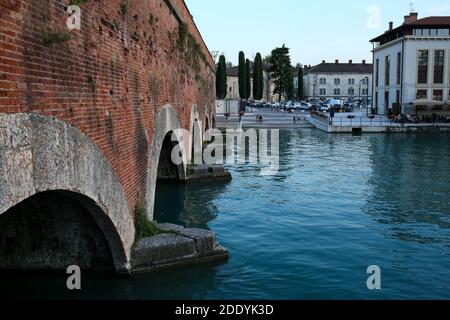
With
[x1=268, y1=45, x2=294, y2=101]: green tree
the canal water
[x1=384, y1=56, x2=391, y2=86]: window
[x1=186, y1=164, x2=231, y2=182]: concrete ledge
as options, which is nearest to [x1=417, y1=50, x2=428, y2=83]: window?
[x1=384, y1=56, x2=391, y2=86]: window

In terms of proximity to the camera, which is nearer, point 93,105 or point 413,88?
point 93,105

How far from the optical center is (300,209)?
16.7 m

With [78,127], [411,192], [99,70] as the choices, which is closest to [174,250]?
[99,70]

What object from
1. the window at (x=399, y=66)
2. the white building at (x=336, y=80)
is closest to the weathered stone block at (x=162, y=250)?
the window at (x=399, y=66)

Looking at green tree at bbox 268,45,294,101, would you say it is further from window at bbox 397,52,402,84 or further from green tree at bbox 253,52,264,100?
window at bbox 397,52,402,84

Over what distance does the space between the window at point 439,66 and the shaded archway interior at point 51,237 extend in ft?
187

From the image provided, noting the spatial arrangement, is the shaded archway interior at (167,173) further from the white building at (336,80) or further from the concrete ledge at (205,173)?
the white building at (336,80)

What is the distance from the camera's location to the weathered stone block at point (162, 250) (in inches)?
380

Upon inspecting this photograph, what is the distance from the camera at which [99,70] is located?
7.68 metres

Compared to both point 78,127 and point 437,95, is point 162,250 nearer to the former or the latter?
point 78,127

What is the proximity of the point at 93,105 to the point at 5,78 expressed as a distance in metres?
2.71
